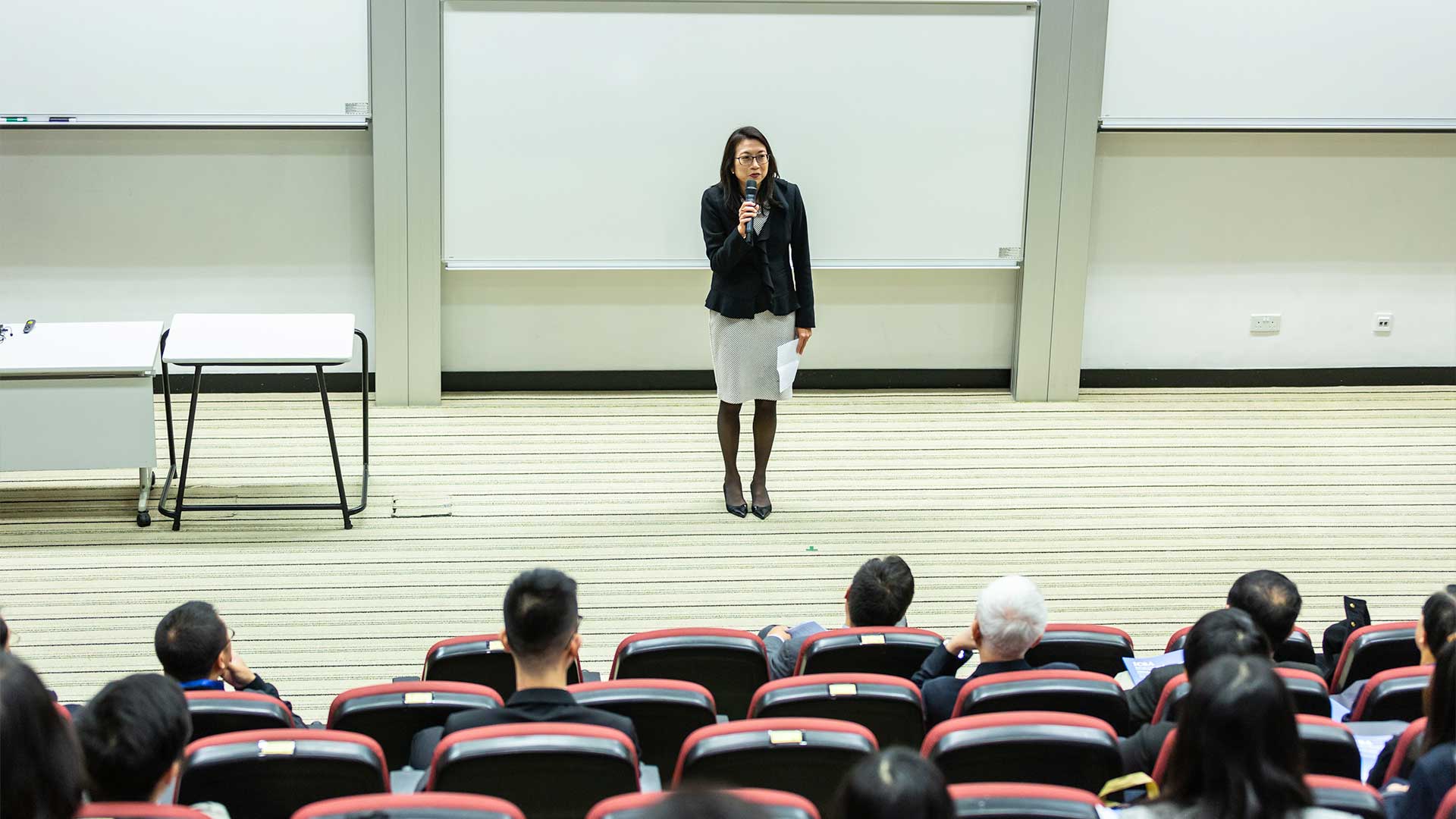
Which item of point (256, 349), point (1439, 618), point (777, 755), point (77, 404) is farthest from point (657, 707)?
point (77, 404)

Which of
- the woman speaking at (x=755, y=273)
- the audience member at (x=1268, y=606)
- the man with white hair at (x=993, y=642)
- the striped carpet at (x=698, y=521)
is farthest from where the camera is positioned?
the woman speaking at (x=755, y=273)

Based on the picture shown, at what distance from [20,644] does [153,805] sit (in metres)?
2.60

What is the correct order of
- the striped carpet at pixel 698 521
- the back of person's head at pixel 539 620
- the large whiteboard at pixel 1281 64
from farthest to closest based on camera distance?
the large whiteboard at pixel 1281 64
the striped carpet at pixel 698 521
the back of person's head at pixel 539 620

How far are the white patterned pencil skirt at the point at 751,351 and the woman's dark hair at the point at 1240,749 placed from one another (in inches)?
133

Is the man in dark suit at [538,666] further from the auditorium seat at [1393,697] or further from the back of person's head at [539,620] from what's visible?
the auditorium seat at [1393,697]

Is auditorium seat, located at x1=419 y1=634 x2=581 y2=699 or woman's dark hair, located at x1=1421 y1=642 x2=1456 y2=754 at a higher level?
woman's dark hair, located at x1=1421 y1=642 x2=1456 y2=754

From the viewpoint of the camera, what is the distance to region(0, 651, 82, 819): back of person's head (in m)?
1.70

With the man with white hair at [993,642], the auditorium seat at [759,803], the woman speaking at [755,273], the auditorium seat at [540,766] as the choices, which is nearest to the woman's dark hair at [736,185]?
the woman speaking at [755,273]

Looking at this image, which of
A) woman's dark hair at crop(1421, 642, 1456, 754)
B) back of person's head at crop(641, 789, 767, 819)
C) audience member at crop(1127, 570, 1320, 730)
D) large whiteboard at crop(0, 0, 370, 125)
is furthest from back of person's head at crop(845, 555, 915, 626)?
large whiteboard at crop(0, 0, 370, 125)

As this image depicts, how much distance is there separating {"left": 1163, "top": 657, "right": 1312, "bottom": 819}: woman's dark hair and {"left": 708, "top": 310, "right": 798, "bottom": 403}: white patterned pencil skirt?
3369 millimetres

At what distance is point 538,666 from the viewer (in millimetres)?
2547

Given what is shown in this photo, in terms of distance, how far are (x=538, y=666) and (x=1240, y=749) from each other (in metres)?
1.29

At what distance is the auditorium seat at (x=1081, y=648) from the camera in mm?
3145

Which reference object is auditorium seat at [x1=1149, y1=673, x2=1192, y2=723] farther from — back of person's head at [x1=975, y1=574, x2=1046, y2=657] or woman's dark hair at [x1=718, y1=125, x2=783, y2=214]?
woman's dark hair at [x1=718, y1=125, x2=783, y2=214]
